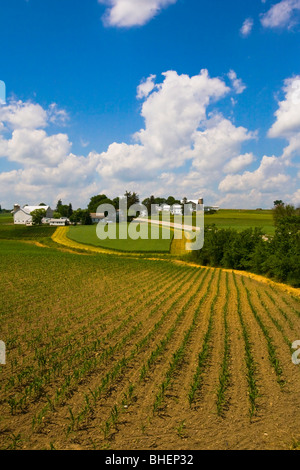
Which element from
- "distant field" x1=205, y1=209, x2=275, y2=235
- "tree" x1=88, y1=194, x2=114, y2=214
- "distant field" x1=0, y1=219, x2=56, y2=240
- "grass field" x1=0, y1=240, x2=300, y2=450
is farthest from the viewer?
"tree" x1=88, y1=194, x2=114, y2=214

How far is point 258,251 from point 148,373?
88.1 ft

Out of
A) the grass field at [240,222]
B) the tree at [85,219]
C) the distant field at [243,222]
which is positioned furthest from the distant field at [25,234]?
the distant field at [243,222]

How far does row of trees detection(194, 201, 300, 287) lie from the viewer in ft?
90.9

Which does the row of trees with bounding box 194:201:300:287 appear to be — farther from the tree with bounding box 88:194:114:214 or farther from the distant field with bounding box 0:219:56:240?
the tree with bounding box 88:194:114:214

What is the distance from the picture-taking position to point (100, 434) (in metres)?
6.28

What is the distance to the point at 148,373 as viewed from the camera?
8.96 metres

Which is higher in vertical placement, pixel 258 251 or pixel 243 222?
pixel 243 222

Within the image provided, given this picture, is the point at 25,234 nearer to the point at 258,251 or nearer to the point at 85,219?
the point at 85,219

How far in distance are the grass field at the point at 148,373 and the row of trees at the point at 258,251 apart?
1092 centimetres

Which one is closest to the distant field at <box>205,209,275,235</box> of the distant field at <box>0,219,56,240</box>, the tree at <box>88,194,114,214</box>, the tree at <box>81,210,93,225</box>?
the tree at <box>81,210,93,225</box>

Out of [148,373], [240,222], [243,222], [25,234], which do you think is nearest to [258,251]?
[148,373]

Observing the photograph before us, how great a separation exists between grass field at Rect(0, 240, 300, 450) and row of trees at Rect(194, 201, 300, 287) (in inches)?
430

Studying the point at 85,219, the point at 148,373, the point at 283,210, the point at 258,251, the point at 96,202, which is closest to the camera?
the point at 148,373
